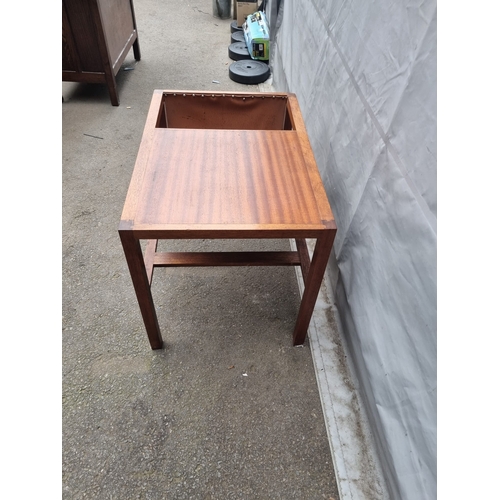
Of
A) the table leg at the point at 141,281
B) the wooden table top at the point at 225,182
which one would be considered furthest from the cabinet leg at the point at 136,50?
the table leg at the point at 141,281

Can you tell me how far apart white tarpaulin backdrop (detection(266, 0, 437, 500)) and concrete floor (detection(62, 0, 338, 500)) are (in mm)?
259

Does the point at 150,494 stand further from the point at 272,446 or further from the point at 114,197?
the point at 114,197

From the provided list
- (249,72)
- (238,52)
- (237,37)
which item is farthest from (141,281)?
(237,37)

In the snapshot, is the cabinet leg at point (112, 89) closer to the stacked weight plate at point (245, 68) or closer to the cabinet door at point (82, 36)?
the cabinet door at point (82, 36)

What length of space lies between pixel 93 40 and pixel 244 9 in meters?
2.02

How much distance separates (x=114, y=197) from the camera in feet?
6.68

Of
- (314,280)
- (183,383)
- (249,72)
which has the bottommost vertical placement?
(183,383)

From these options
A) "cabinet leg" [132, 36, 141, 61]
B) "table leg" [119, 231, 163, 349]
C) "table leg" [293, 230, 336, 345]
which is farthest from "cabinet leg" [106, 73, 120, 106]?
"table leg" [293, 230, 336, 345]

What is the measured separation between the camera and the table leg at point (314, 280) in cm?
102

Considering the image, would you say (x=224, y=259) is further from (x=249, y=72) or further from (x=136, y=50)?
(x=136, y=50)

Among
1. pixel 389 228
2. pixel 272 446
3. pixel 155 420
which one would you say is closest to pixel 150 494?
pixel 155 420

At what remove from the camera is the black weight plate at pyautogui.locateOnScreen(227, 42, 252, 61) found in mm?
3404

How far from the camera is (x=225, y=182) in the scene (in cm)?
110

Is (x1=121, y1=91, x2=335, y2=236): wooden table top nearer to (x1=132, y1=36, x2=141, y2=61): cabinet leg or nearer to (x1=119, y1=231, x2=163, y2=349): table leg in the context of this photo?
(x1=119, y1=231, x2=163, y2=349): table leg
